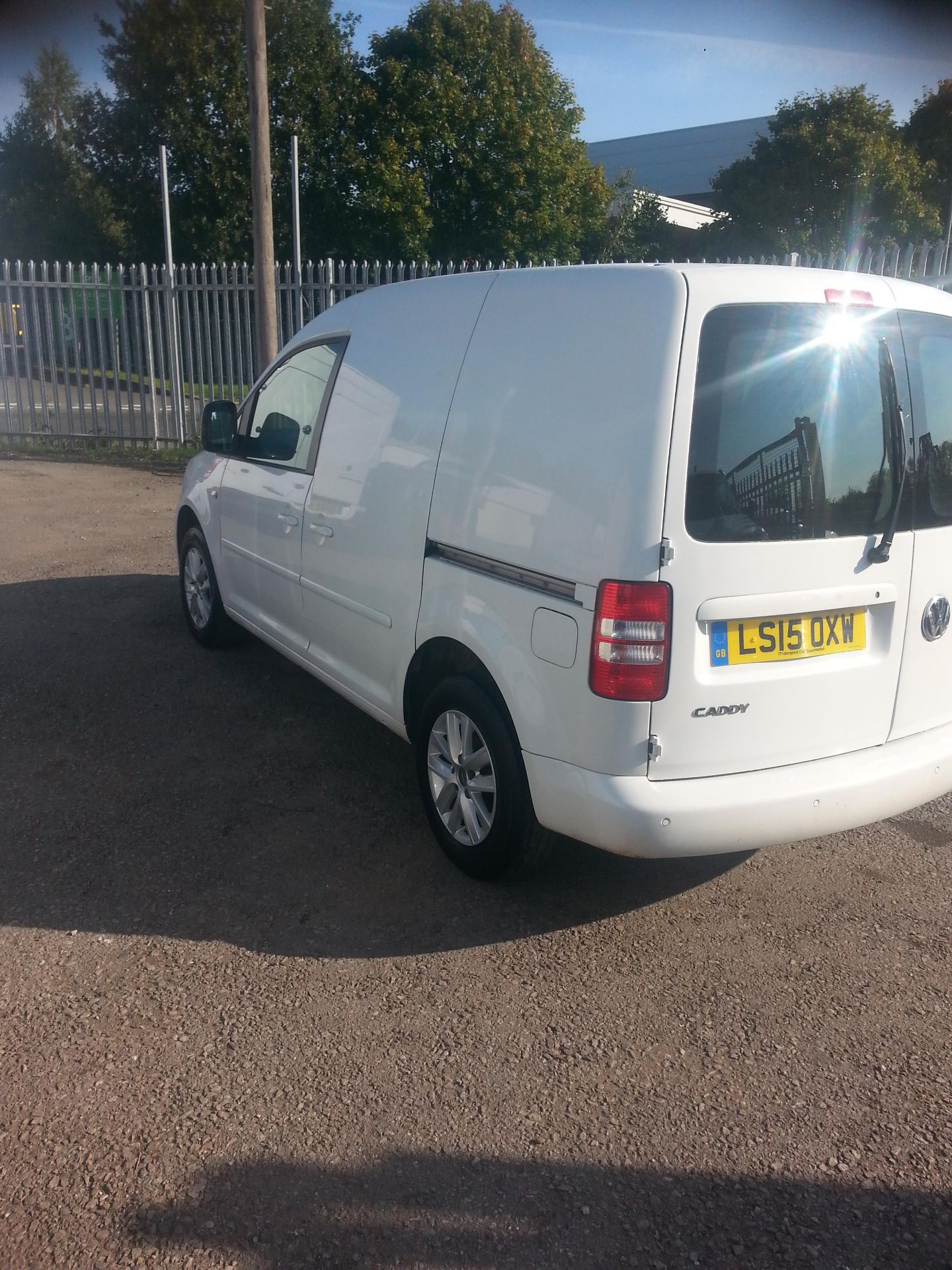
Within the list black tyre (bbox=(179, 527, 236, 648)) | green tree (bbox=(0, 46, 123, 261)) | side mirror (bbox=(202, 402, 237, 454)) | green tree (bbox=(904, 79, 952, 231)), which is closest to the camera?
side mirror (bbox=(202, 402, 237, 454))

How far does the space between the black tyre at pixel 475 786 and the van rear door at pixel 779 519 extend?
0.60m

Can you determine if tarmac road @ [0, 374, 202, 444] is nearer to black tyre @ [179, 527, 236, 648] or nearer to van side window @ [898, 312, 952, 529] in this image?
black tyre @ [179, 527, 236, 648]

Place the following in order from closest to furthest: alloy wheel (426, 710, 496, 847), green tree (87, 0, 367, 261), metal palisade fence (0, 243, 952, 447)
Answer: alloy wheel (426, 710, 496, 847) < metal palisade fence (0, 243, 952, 447) < green tree (87, 0, 367, 261)

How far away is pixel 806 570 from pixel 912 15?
8982 millimetres

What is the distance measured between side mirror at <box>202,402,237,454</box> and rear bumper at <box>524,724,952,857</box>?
2915mm

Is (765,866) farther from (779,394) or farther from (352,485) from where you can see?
(352,485)

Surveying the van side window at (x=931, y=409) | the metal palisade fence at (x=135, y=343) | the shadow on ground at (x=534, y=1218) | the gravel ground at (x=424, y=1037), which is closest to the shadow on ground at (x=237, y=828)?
the gravel ground at (x=424, y=1037)

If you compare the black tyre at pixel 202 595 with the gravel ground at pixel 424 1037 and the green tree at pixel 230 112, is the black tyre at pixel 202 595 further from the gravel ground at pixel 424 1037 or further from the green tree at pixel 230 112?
the green tree at pixel 230 112

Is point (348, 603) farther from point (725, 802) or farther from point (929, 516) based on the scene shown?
point (929, 516)

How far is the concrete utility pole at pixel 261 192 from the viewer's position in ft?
38.7

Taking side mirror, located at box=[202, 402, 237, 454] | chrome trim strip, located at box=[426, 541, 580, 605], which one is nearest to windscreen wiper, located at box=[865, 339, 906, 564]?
chrome trim strip, located at box=[426, 541, 580, 605]

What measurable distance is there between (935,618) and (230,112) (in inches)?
1177

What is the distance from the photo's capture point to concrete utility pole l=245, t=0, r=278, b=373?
38.7ft

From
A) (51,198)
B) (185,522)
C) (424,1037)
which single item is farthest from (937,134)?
(424,1037)
